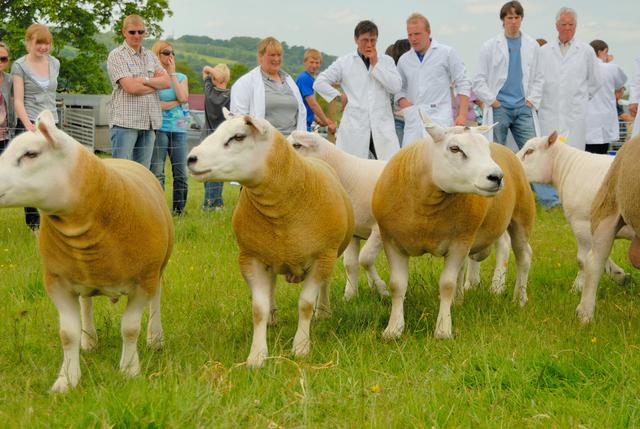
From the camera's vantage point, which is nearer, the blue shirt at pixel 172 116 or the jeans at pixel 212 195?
the blue shirt at pixel 172 116

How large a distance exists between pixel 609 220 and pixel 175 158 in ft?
20.3

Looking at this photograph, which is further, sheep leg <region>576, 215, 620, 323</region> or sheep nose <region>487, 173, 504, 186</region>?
sheep leg <region>576, 215, 620, 323</region>

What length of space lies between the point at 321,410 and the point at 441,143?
6.42 ft

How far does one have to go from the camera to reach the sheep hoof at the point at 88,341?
4.66 meters

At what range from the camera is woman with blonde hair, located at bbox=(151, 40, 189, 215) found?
9.39 metres

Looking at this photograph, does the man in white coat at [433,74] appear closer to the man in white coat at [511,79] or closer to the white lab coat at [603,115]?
the man in white coat at [511,79]

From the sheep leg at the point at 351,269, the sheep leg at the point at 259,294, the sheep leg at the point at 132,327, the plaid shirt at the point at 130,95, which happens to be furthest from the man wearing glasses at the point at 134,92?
the sheep leg at the point at 132,327

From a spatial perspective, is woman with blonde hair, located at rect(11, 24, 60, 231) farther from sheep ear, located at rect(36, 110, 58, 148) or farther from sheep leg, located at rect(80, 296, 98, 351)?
sheep ear, located at rect(36, 110, 58, 148)

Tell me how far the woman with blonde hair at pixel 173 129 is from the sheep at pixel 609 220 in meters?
5.63

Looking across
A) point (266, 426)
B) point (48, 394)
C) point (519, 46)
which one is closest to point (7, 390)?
point (48, 394)

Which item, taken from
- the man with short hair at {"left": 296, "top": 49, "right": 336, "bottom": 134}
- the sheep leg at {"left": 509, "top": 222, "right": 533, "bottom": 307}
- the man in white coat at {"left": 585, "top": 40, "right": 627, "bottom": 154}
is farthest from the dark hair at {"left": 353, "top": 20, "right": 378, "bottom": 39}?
Answer: the man in white coat at {"left": 585, "top": 40, "right": 627, "bottom": 154}

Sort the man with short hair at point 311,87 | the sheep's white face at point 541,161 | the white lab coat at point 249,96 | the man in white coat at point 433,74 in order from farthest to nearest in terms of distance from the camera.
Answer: the man with short hair at point 311,87 < the man in white coat at point 433,74 < the white lab coat at point 249,96 < the sheep's white face at point 541,161

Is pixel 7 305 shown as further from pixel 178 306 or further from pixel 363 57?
pixel 363 57

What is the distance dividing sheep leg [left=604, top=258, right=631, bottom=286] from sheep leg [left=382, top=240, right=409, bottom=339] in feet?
7.58
